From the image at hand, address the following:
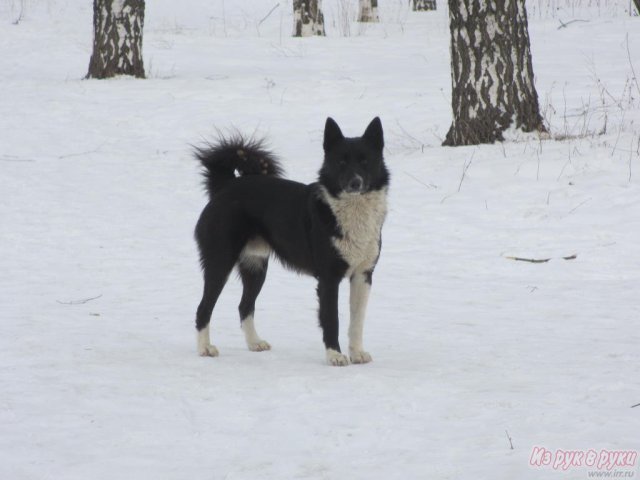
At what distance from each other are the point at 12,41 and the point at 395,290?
13419 mm

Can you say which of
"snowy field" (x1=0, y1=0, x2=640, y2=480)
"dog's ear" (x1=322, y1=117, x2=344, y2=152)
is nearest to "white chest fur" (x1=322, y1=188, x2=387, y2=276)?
"dog's ear" (x1=322, y1=117, x2=344, y2=152)

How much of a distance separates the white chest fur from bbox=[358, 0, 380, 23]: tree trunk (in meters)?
17.5

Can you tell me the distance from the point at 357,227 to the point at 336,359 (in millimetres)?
757

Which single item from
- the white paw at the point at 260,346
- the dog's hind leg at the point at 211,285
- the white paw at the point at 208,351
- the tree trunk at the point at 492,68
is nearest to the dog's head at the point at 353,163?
the dog's hind leg at the point at 211,285

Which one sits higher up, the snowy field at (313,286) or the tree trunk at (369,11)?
the tree trunk at (369,11)

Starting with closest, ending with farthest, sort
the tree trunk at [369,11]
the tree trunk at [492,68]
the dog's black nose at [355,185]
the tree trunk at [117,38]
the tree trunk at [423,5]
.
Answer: the dog's black nose at [355,185] → the tree trunk at [492,68] → the tree trunk at [117,38] → the tree trunk at [369,11] → the tree trunk at [423,5]

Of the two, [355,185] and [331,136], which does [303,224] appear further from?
[331,136]

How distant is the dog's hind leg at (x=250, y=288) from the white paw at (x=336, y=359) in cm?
64

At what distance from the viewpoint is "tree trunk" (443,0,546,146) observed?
9898 millimetres

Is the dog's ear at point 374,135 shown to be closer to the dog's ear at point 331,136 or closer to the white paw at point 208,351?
the dog's ear at point 331,136

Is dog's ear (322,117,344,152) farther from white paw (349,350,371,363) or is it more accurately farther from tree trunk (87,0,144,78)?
tree trunk (87,0,144,78)

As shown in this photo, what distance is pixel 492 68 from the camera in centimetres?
994

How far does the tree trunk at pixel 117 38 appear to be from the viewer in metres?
14.1

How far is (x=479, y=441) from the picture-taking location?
3.81 m
